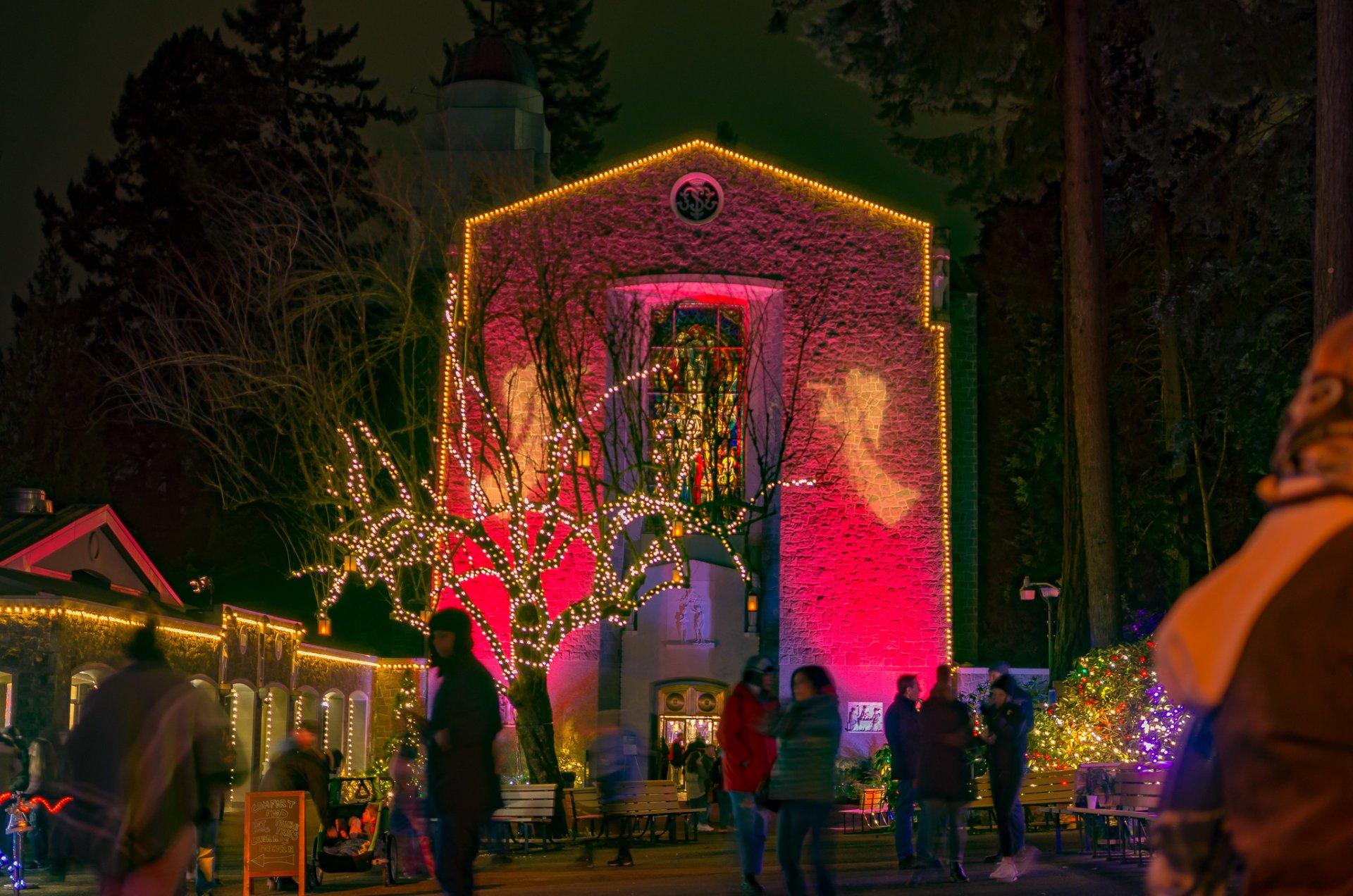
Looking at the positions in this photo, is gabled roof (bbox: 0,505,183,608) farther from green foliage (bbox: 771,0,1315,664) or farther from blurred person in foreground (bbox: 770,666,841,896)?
blurred person in foreground (bbox: 770,666,841,896)

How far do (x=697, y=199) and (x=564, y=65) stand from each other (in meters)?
31.7

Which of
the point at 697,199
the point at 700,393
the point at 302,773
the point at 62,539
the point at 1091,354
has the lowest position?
the point at 302,773

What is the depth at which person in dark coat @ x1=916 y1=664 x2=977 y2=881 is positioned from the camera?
12.6 m

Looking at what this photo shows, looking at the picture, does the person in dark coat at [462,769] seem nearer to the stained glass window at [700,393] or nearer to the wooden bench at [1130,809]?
the wooden bench at [1130,809]

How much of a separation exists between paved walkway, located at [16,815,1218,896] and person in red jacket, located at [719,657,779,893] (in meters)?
0.61

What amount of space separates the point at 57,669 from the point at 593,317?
11232 millimetres

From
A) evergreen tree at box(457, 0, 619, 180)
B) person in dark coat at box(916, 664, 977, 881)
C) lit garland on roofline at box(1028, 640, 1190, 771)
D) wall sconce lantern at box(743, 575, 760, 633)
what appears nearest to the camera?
person in dark coat at box(916, 664, 977, 881)

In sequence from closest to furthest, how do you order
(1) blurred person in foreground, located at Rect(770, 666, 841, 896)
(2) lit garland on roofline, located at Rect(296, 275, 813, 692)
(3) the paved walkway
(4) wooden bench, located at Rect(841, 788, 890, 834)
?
(1) blurred person in foreground, located at Rect(770, 666, 841, 896), (3) the paved walkway, (2) lit garland on roofline, located at Rect(296, 275, 813, 692), (4) wooden bench, located at Rect(841, 788, 890, 834)

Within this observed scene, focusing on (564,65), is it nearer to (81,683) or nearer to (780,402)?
(780,402)

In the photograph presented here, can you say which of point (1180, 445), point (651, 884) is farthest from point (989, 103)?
point (651, 884)

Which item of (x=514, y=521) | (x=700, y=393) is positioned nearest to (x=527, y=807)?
(x=514, y=521)

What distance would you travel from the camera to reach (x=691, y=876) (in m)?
15.0

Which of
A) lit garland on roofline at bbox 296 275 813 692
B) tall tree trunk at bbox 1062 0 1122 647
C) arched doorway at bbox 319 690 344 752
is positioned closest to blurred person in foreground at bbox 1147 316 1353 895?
tall tree trunk at bbox 1062 0 1122 647

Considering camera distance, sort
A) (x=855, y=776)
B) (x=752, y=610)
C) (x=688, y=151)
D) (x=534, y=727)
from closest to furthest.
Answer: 1. (x=534, y=727)
2. (x=855, y=776)
3. (x=752, y=610)
4. (x=688, y=151)
